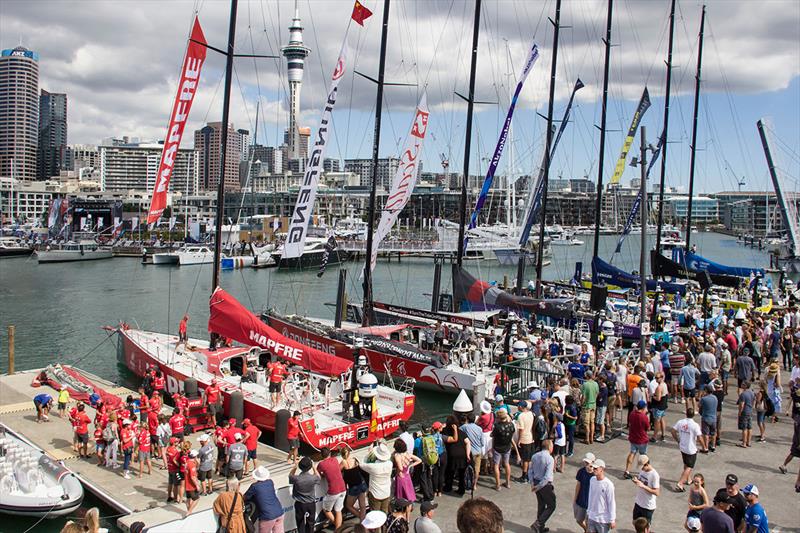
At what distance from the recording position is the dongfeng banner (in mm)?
21297

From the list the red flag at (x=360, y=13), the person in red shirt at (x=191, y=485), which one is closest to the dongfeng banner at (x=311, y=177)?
the red flag at (x=360, y=13)

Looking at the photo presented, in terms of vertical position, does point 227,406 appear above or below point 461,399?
below

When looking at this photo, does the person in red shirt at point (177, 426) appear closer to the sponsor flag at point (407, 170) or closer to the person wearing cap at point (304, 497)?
the person wearing cap at point (304, 497)

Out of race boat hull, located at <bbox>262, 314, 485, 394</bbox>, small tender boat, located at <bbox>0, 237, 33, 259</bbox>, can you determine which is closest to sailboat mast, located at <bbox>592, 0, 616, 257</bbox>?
race boat hull, located at <bbox>262, 314, 485, 394</bbox>

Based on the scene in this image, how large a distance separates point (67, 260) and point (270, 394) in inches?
3440

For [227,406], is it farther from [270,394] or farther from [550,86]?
[550,86]

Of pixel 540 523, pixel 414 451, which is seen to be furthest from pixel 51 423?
pixel 540 523

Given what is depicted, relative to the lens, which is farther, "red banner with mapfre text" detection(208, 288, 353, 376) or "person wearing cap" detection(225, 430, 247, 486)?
"red banner with mapfre text" detection(208, 288, 353, 376)

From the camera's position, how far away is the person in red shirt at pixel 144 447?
1317 cm

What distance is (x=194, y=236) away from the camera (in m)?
106

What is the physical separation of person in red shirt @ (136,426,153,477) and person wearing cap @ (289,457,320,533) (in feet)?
17.6

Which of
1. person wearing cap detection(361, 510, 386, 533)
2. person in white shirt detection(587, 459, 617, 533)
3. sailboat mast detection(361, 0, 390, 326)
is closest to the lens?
person wearing cap detection(361, 510, 386, 533)

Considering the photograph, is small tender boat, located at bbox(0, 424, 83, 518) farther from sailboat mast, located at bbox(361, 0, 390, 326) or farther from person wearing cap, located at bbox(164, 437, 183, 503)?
sailboat mast, located at bbox(361, 0, 390, 326)

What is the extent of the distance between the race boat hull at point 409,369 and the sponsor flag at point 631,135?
15800mm
